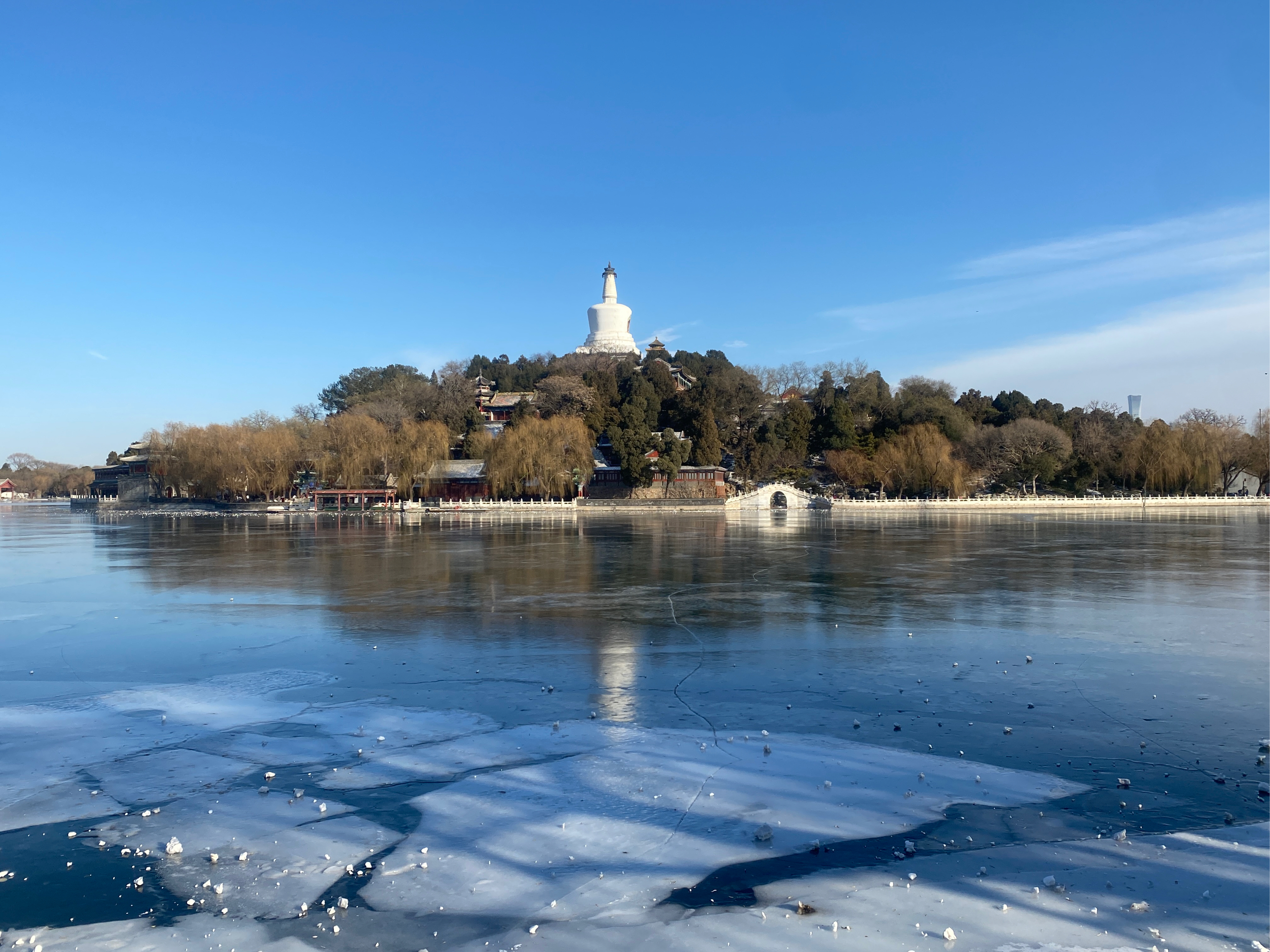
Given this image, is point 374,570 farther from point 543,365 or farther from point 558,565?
point 543,365

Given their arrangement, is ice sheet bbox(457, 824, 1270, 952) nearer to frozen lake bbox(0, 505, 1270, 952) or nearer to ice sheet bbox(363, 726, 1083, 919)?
frozen lake bbox(0, 505, 1270, 952)

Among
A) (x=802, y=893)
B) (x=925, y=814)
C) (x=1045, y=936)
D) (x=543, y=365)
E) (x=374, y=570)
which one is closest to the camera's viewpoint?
(x=1045, y=936)

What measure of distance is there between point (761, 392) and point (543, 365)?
26531 mm

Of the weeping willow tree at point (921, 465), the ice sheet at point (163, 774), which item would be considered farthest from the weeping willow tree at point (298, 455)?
the ice sheet at point (163, 774)

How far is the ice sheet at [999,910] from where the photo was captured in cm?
405

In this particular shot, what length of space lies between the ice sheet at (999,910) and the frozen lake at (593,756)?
33 millimetres

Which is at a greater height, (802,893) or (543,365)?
(543,365)

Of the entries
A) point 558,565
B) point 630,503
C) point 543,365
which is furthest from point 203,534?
point 543,365

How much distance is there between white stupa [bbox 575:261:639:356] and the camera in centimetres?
8669

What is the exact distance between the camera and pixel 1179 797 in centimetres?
570

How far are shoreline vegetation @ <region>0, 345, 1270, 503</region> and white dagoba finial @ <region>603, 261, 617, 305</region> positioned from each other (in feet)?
63.9

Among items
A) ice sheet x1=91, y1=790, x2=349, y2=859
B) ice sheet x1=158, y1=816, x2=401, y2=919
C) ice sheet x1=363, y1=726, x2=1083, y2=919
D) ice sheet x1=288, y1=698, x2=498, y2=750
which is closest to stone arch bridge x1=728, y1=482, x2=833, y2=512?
ice sheet x1=288, y1=698, x2=498, y2=750

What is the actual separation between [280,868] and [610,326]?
85565mm

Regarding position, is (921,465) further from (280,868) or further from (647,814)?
(280,868)
